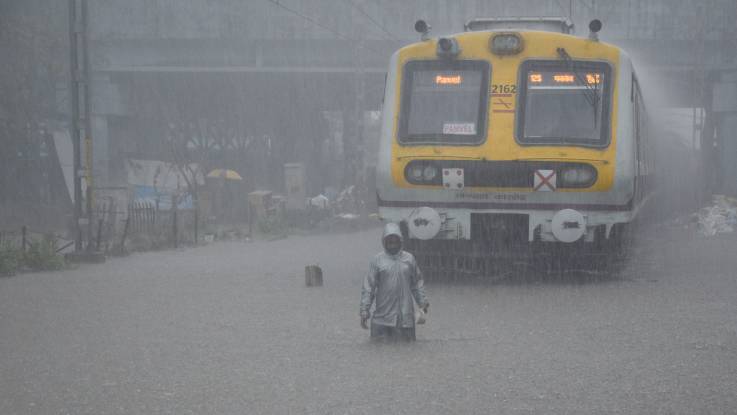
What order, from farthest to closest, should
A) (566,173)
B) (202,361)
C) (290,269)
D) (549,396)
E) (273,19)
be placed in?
(273,19) → (290,269) → (566,173) → (202,361) → (549,396)

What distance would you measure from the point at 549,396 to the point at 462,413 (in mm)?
713

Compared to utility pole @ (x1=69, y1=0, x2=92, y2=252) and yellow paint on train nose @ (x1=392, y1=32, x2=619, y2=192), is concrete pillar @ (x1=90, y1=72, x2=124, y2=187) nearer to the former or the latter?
utility pole @ (x1=69, y1=0, x2=92, y2=252)

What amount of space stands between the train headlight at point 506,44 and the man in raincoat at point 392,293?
4.60m

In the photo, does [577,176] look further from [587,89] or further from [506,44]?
[506,44]

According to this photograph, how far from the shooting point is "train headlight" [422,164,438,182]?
12227 millimetres

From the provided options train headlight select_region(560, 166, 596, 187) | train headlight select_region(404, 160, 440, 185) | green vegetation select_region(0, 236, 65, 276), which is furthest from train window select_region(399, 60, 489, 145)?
green vegetation select_region(0, 236, 65, 276)

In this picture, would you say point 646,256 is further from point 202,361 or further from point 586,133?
point 202,361

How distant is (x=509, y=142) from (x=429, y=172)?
1040 millimetres

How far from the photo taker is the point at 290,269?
15.9 metres

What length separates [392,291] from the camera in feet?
27.3

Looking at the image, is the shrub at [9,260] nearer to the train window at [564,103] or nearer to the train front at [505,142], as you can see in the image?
the train front at [505,142]

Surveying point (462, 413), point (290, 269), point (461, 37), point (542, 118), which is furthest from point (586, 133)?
point (462, 413)

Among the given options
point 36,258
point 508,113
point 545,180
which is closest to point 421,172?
point 508,113

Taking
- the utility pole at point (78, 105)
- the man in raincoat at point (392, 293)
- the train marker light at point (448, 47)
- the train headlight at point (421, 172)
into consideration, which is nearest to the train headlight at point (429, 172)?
the train headlight at point (421, 172)
